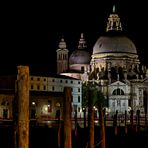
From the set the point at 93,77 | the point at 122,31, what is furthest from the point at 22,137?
the point at 122,31

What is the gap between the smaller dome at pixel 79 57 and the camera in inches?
3474

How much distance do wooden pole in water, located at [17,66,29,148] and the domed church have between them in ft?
205

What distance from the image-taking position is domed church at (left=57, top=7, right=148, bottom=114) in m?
78.3

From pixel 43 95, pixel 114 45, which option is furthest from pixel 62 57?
pixel 43 95

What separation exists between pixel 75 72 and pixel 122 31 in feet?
31.2

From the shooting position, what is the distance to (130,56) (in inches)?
3310

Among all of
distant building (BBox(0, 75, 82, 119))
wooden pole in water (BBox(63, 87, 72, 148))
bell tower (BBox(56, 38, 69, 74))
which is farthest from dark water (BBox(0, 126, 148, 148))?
bell tower (BBox(56, 38, 69, 74))

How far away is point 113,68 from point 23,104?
69536mm

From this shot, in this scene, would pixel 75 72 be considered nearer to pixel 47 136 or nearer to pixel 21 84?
pixel 47 136

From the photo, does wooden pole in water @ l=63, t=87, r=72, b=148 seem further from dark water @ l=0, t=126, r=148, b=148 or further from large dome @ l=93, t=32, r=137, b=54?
large dome @ l=93, t=32, r=137, b=54

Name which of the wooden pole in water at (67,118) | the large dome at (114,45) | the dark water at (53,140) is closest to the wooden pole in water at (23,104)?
the wooden pole in water at (67,118)

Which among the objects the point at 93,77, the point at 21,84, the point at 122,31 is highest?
the point at 122,31

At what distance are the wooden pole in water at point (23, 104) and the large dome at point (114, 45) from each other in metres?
70.2

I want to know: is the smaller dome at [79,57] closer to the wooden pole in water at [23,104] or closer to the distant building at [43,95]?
the distant building at [43,95]
